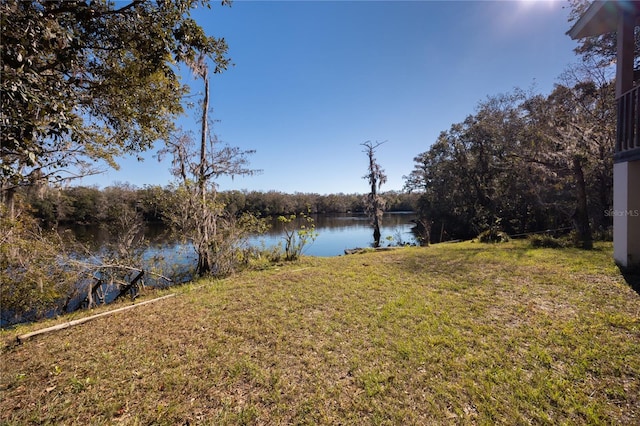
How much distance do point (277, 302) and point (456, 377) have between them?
9.37 ft

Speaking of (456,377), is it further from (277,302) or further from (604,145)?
(604,145)

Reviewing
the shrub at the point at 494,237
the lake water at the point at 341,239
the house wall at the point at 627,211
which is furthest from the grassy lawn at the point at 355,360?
the lake water at the point at 341,239

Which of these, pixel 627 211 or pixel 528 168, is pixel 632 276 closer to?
pixel 627 211

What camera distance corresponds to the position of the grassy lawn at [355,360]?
1985mm

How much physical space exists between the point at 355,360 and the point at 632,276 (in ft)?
16.6

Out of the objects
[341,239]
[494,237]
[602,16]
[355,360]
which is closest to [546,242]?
[494,237]

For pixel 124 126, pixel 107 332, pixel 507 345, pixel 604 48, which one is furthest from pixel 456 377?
pixel 604 48

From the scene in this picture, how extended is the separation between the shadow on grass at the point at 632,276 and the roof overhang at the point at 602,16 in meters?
4.57

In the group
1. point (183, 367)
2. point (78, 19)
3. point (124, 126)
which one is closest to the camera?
point (78, 19)

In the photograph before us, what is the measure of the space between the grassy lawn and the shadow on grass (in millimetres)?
82

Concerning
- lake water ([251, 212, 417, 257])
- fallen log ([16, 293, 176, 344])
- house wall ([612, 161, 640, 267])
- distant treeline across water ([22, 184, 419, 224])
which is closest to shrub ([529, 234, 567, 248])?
house wall ([612, 161, 640, 267])

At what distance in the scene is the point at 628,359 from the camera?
2.32 metres

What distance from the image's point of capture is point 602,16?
196 inches

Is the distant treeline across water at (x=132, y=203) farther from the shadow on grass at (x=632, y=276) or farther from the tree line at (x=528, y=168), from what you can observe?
the shadow on grass at (x=632, y=276)
